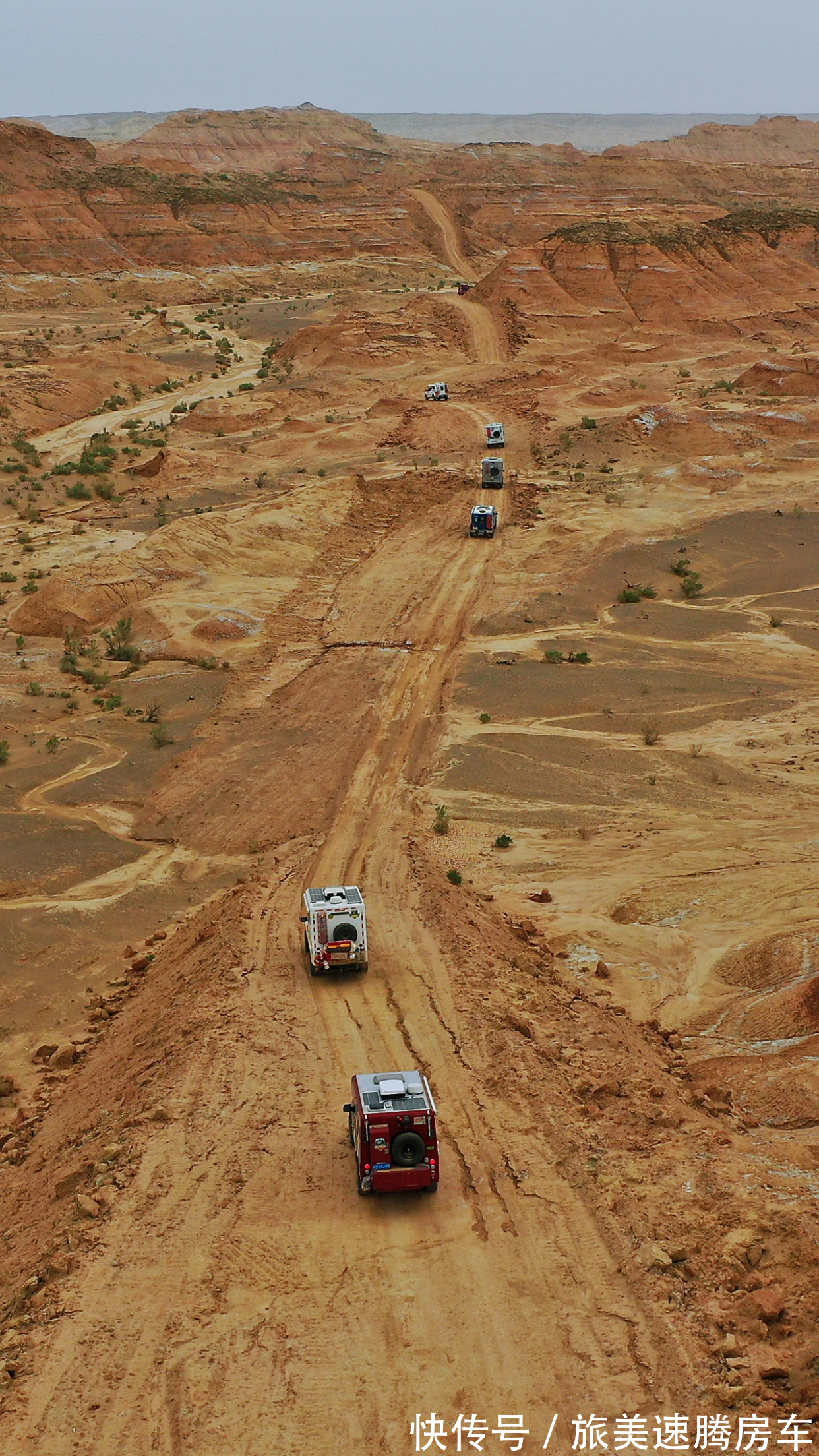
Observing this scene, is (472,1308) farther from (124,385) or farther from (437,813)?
(124,385)

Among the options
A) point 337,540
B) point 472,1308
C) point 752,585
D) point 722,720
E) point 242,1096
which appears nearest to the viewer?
point 472,1308

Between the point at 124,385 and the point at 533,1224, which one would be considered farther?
the point at 124,385

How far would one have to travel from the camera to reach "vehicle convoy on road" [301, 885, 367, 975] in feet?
56.2

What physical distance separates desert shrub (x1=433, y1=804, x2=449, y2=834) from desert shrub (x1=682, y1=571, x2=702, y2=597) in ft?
51.7

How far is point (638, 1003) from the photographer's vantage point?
57.9ft

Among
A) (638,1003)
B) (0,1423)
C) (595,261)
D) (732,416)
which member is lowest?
(638,1003)

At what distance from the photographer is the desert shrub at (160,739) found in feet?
89.0

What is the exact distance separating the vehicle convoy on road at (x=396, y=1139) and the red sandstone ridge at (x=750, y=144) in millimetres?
190038

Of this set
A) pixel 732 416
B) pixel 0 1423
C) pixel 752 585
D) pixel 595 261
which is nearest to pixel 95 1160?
pixel 0 1423

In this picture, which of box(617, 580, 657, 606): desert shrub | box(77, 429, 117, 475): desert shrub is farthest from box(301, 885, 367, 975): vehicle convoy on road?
box(77, 429, 117, 475): desert shrub

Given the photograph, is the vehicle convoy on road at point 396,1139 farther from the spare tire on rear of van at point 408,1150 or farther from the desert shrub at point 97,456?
the desert shrub at point 97,456

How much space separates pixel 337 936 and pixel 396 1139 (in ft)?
16.8

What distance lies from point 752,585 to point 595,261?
143ft

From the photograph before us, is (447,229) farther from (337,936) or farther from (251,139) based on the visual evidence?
(337,936)
